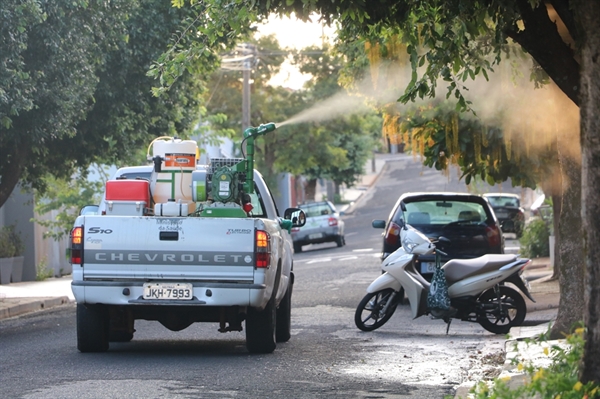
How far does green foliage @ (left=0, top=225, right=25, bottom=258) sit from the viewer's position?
25844mm

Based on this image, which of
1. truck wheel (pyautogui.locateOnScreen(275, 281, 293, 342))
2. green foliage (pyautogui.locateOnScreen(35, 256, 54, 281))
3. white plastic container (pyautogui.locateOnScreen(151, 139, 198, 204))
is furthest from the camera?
green foliage (pyautogui.locateOnScreen(35, 256, 54, 281))

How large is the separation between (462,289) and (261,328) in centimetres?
294

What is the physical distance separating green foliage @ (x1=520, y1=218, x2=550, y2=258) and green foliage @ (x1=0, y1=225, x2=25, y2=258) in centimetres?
1259

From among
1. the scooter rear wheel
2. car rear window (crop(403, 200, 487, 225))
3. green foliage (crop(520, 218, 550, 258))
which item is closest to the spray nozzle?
the scooter rear wheel

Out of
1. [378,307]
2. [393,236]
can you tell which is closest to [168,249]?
[378,307]

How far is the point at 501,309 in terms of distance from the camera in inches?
513

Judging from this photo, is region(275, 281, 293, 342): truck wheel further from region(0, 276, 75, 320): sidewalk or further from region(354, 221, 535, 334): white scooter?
region(0, 276, 75, 320): sidewalk

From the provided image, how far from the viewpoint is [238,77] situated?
50.5 meters

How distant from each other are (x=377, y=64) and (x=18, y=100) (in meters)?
5.13

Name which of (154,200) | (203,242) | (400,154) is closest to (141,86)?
(154,200)

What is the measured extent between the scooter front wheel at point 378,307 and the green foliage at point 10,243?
14.4m

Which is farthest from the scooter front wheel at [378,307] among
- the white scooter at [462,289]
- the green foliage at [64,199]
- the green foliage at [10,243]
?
the green foliage at [10,243]

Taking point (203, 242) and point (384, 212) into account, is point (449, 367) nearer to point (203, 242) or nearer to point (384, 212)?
point (203, 242)

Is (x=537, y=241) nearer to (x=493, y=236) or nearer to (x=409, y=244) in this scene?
(x=493, y=236)
